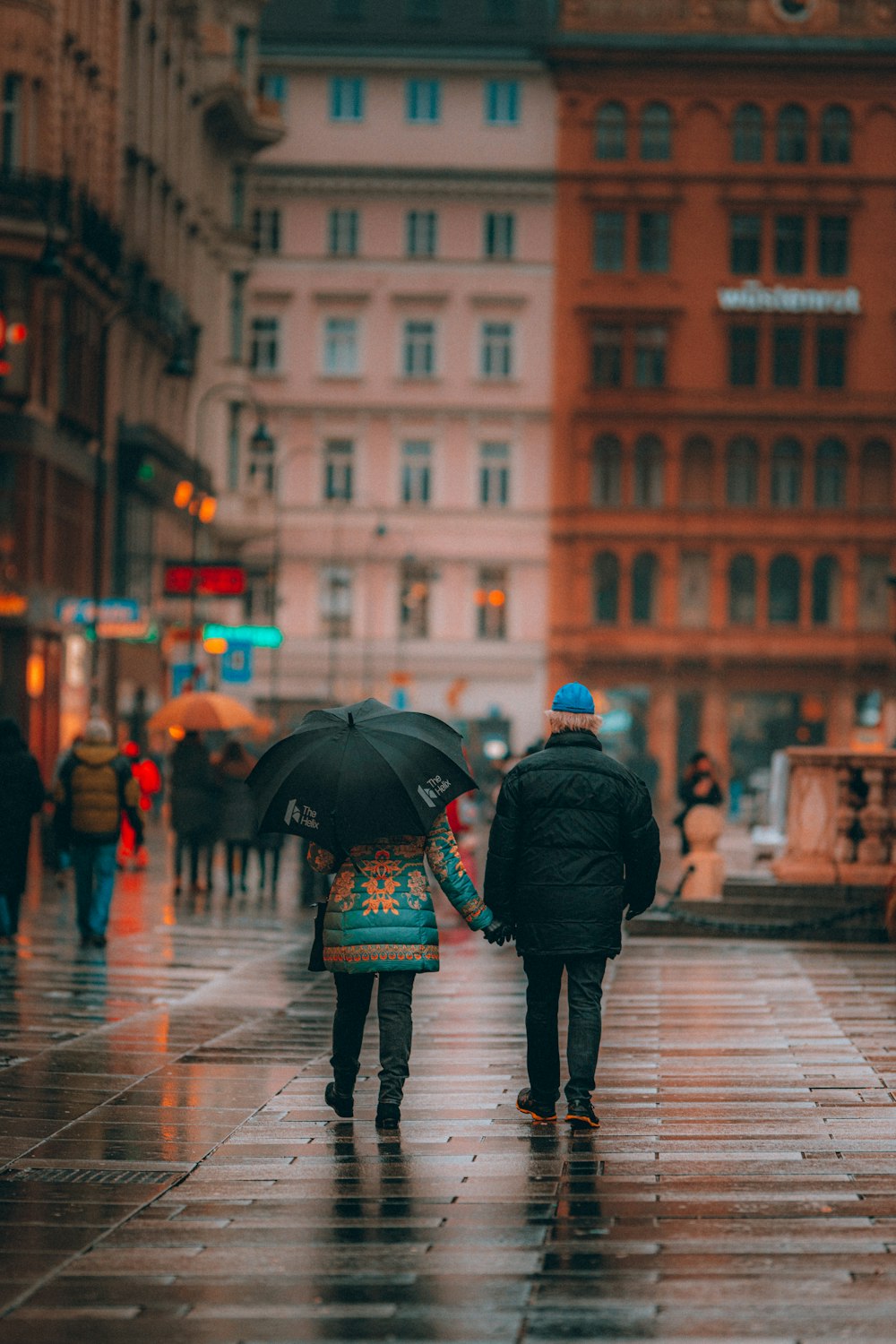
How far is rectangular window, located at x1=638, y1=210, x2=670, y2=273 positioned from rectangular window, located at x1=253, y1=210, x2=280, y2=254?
38.0 ft

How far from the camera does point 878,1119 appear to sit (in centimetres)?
1031

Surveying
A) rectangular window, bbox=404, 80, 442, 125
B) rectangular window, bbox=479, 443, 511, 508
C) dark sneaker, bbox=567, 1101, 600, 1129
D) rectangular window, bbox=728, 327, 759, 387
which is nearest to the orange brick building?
rectangular window, bbox=728, 327, 759, 387

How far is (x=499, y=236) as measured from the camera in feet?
255

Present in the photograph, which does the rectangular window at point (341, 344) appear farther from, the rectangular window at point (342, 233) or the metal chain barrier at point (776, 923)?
the metal chain barrier at point (776, 923)

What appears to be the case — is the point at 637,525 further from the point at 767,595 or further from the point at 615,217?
the point at 615,217

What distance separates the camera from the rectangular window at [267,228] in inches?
3078

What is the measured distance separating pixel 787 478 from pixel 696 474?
2.86 m

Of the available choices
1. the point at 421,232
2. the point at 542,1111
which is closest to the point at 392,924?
the point at 542,1111

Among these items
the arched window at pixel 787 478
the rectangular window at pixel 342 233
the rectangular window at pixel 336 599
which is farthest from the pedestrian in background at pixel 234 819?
the rectangular window at pixel 342 233

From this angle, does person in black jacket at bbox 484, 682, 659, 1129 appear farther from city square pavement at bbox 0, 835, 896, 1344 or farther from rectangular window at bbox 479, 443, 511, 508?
rectangular window at bbox 479, 443, 511, 508

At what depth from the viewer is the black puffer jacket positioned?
10.1m

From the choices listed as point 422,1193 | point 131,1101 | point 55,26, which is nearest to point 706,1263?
point 422,1193

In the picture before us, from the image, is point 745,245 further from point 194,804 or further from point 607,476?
point 194,804

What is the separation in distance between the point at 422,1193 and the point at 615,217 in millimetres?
71228
